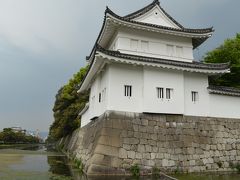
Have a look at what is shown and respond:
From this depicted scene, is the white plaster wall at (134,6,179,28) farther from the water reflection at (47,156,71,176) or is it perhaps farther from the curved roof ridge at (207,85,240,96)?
the water reflection at (47,156,71,176)

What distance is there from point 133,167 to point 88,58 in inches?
378

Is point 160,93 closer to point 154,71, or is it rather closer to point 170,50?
point 154,71

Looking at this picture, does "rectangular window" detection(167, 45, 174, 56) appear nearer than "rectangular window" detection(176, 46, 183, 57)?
Yes

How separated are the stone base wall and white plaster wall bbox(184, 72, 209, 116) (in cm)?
40

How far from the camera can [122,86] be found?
1242 cm

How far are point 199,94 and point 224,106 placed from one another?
1.88 metres

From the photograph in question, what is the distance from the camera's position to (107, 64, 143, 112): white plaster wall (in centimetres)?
1215

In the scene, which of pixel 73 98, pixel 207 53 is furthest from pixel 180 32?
pixel 73 98

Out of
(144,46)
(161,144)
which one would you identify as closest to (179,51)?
Result: (144,46)

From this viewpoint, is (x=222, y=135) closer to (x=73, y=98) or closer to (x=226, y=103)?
(x=226, y=103)

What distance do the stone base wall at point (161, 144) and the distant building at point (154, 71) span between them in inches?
21.1

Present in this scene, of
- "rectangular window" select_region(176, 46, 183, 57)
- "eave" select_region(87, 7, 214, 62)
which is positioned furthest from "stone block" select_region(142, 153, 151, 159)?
"rectangular window" select_region(176, 46, 183, 57)

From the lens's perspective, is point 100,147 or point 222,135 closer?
point 100,147

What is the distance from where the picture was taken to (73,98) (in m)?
32.6
